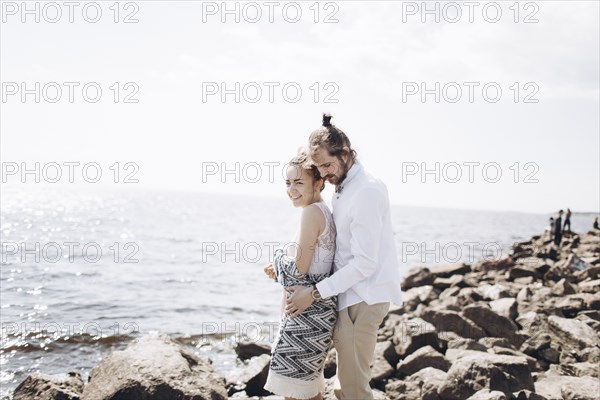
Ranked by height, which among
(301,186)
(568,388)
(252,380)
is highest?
(301,186)

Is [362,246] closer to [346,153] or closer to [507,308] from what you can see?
[346,153]

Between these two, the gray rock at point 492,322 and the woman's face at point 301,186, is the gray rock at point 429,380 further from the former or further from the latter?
the woman's face at point 301,186

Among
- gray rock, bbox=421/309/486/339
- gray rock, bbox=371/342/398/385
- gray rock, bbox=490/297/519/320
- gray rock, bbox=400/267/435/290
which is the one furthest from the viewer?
gray rock, bbox=400/267/435/290

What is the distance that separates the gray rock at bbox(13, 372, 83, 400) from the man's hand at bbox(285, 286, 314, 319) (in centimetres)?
307

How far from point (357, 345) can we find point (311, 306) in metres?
0.42

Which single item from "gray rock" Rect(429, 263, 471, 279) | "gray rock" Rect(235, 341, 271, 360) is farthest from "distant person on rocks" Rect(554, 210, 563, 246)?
"gray rock" Rect(235, 341, 271, 360)

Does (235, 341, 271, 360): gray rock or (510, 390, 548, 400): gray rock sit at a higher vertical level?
(510, 390, 548, 400): gray rock

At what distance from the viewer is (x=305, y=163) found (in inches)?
150

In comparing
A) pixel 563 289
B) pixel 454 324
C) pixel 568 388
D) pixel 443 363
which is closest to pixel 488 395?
pixel 568 388

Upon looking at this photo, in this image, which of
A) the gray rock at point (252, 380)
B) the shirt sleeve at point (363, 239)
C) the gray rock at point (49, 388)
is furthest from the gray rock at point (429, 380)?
the gray rock at point (49, 388)

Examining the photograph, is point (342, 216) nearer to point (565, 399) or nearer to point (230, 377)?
point (565, 399)

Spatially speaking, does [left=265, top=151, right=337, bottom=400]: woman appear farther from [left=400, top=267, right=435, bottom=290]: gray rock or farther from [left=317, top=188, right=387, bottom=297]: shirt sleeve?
[left=400, top=267, right=435, bottom=290]: gray rock

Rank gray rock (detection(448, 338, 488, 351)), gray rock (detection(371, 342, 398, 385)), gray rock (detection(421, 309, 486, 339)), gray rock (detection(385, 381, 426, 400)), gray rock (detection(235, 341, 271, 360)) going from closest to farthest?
gray rock (detection(385, 381, 426, 400)) < gray rock (detection(371, 342, 398, 385)) < gray rock (detection(448, 338, 488, 351)) < gray rock (detection(421, 309, 486, 339)) < gray rock (detection(235, 341, 271, 360))

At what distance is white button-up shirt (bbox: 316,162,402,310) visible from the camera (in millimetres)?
3586
